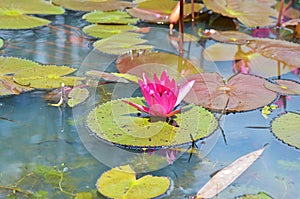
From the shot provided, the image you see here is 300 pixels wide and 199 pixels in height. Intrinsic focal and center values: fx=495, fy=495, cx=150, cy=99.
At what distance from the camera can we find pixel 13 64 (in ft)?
5.82

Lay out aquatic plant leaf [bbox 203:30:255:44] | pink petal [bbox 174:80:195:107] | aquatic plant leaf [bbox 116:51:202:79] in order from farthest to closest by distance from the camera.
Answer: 1. aquatic plant leaf [bbox 203:30:255:44]
2. aquatic plant leaf [bbox 116:51:202:79]
3. pink petal [bbox 174:80:195:107]

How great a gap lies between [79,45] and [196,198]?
1.12 m

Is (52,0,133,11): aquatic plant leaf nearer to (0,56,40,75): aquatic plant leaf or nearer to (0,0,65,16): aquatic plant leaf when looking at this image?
(0,0,65,16): aquatic plant leaf

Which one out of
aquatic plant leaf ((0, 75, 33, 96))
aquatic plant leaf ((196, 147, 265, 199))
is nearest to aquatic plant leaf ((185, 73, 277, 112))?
aquatic plant leaf ((196, 147, 265, 199))

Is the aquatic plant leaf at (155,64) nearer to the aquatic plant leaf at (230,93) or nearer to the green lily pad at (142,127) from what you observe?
the aquatic plant leaf at (230,93)

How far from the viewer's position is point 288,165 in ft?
4.21

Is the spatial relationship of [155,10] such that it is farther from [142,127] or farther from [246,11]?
[142,127]

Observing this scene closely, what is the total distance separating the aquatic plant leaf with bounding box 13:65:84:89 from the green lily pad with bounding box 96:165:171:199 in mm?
548

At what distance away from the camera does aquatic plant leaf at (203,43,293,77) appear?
6.21ft

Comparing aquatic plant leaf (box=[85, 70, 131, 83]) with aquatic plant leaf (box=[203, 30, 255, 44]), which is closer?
aquatic plant leaf (box=[85, 70, 131, 83])

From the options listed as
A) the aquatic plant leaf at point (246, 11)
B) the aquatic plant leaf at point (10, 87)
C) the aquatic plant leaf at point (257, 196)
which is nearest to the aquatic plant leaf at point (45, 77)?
the aquatic plant leaf at point (10, 87)

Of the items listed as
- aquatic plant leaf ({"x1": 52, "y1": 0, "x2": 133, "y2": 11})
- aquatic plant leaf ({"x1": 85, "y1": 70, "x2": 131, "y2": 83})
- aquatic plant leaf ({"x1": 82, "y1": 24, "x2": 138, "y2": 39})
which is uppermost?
aquatic plant leaf ({"x1": 52, "y1": 0, "x2": 133, "y2": 11})

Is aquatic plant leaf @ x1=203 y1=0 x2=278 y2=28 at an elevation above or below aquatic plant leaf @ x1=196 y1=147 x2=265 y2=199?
above

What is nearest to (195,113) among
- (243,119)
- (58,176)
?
(243,119)
